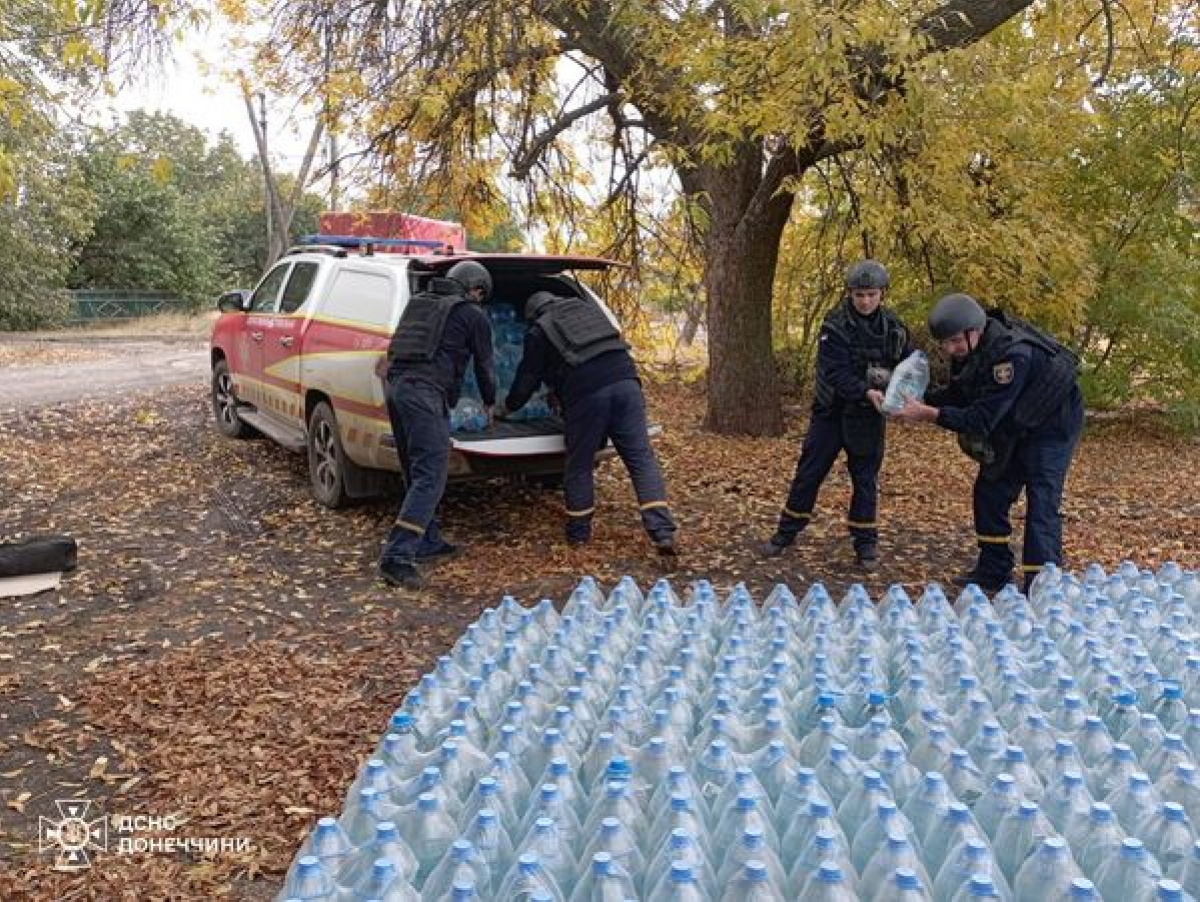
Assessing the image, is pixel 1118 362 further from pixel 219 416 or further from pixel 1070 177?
pixel 219 416

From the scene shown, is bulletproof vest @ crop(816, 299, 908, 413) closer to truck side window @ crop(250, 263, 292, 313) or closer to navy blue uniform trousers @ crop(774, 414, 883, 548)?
navy blue uniform trousers @ crop(774, 414, 883, 548)

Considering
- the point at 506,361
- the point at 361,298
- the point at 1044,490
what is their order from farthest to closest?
the point at 506,361
the point at 361,298
the point at 1044,490

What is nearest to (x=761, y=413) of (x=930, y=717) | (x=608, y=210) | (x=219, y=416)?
(x=608, y=210)

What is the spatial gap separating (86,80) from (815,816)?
701 centimetres

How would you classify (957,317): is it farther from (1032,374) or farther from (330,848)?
(330,848)

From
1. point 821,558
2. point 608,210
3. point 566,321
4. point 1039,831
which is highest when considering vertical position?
point 608,210

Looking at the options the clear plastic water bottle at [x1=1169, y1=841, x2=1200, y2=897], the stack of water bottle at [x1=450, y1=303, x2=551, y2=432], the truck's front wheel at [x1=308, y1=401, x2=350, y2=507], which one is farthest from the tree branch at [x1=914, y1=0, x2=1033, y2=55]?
the clear plastic water bottle at [x1=1169, y1=841, x2=1200, y2=897]

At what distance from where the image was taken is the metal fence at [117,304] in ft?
115

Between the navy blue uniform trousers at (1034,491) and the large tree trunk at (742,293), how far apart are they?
192 inches

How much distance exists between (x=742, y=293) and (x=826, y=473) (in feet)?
14.9

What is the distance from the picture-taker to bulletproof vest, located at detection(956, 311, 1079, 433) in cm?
556

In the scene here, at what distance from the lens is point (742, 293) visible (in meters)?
10.8

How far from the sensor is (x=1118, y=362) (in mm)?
12492

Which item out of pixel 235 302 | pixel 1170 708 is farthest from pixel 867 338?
pixel 235 302
